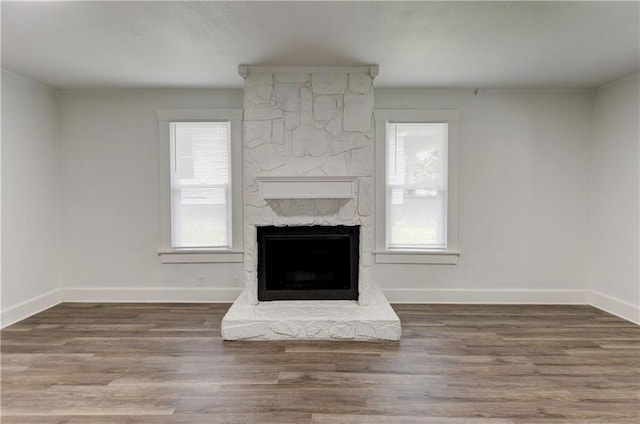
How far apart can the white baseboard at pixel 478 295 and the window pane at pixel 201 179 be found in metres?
2.21

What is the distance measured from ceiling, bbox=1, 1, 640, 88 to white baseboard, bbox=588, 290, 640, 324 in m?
2.37

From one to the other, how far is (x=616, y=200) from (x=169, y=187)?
501cm

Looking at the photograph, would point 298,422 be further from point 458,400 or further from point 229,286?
point 229,286

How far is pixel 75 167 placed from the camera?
14.6 feet

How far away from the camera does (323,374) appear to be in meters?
2.68

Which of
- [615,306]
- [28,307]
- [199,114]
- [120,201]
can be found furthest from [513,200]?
[28,307]

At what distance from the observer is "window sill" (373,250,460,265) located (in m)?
4.43

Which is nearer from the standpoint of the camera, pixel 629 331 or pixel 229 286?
pixel 629 331

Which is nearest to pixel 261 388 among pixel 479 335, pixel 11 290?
pixel 479 335

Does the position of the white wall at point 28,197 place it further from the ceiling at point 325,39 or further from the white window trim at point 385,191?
the white window trim at point 385,191

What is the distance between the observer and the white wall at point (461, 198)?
4.38 meters

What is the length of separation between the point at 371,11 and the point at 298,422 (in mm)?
2584

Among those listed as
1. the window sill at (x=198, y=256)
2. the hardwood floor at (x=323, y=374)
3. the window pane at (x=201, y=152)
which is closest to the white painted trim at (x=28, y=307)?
the hardwood floor at (x=323, y=374)

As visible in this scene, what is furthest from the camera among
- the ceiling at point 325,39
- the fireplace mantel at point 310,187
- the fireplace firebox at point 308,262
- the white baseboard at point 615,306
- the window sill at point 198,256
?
the window sill at point 198,256
